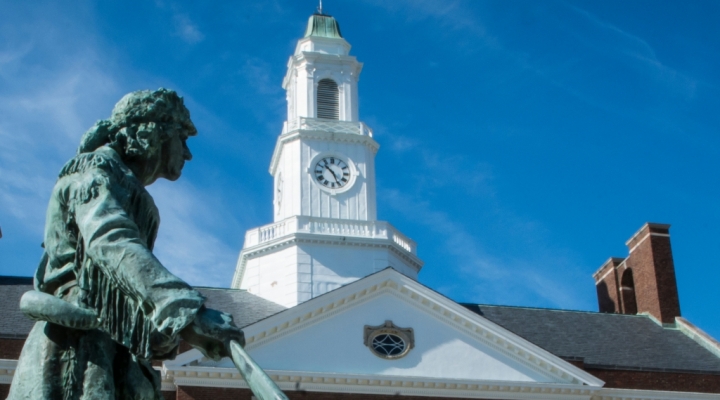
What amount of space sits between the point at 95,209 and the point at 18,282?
3334cm

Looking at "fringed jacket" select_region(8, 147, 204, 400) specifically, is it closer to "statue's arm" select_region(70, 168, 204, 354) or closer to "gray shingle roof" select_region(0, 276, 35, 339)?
"statue's arm" select_region(70, 168, 204, 354)

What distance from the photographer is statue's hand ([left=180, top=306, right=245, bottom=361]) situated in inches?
146

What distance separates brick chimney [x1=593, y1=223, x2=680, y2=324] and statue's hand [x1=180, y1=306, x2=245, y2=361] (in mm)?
39056

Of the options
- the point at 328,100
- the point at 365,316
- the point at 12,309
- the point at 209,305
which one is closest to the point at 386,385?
the point at 365,316

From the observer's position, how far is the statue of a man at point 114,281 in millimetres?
3799

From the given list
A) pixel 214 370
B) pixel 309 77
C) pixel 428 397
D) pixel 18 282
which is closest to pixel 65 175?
pixel 214 370

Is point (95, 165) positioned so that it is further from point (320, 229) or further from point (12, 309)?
point (320, 229)

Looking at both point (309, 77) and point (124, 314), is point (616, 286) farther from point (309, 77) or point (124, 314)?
point (124, 314)

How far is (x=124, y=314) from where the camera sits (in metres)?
4.09

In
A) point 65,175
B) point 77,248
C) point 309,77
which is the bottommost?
point 77,248

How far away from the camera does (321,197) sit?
4191 centimetres

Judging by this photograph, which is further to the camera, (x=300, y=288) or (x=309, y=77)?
(x=309, y=77)

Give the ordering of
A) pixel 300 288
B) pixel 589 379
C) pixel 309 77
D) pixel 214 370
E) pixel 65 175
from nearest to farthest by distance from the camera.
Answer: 1. pixel 65 175
2. pixel 214 370
3. pixel 589 379
4. pixel 300 288
5. pixel 309 77

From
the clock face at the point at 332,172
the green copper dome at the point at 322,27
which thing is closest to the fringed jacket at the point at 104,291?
the clock face at the point at 332,172
